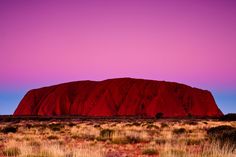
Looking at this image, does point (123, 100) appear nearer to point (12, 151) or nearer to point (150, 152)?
point (150, 152)

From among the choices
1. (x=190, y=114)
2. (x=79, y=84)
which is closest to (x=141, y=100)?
(x=190, y=114)

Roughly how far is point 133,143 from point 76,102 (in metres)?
93.7

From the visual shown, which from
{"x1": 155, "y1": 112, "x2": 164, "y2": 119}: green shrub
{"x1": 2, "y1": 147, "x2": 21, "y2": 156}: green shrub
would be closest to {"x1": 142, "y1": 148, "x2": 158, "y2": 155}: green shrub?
{"x1": 2, "y1": 147, "x2": 21, "y2": 156}: green shrub

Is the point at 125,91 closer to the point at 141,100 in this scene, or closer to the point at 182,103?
the point at 141,100

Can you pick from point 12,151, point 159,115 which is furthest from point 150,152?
point 159,115

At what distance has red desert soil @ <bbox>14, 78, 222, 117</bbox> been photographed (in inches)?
4045

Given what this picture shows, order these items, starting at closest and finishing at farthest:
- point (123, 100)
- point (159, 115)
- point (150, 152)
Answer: point (150, 152), point (159, 115), point (123, 100)

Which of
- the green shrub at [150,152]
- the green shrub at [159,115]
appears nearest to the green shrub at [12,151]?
the green shrub at [150,152]

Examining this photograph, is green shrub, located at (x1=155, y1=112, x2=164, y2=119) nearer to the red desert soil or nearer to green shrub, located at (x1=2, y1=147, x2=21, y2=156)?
the red desert soil

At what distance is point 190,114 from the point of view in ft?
341

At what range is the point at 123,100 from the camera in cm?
10625

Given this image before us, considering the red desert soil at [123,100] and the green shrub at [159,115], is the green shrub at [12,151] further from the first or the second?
the red desert soil at [123,100]

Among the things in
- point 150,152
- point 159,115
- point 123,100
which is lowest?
point 150,152

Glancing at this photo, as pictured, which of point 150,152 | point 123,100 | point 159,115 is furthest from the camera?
point 123,100
